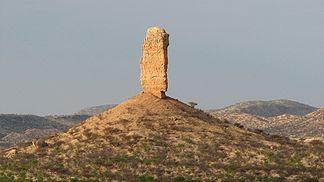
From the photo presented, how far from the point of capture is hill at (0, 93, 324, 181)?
52219 millimetres

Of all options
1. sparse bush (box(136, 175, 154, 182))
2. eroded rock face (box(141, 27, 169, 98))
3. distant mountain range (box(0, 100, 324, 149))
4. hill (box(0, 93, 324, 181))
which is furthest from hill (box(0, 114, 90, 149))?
sparse bush (box(136, 175, 154, 182))

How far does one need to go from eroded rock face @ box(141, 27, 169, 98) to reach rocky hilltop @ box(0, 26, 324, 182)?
36.3 inches

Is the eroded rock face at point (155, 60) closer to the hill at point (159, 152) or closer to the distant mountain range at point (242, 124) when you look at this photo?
the hill at point (159, 152)

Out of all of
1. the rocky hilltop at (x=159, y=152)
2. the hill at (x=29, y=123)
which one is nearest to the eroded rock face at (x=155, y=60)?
the rocky hilltop at (x=159, y=152)

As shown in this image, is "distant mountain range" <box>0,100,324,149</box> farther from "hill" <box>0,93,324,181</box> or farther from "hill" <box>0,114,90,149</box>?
"hill" <box>0,93,324,181</box>

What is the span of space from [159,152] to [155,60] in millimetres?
9239

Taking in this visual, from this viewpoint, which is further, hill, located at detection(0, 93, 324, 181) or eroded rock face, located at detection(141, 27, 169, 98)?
eroded rock face, located at detection(141, 27, 169, 98)

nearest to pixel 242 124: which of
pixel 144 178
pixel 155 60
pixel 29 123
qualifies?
pixel 29 123

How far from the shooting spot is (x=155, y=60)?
201ft

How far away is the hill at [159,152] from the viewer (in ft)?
171

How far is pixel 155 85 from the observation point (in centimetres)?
6200

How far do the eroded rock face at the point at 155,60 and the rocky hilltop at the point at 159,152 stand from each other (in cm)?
92

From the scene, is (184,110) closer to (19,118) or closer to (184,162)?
(184,162)

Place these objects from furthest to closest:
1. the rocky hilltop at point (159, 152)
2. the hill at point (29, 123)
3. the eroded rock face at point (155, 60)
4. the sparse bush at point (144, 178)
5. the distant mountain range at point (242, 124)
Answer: the hill at point (29, 123)
the distant mountain range at point (242, 124)
the eroded rock face at point (155, 60)
the rocky hilltop at point (159, 152)
the sparse bush at point (144, 178)
